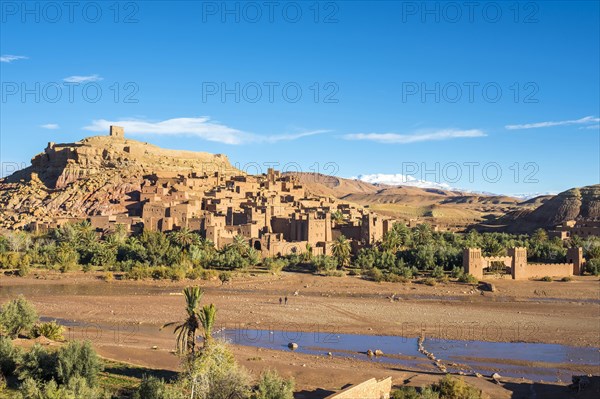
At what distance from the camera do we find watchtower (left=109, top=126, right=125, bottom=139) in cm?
6788

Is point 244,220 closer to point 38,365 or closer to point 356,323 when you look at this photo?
point 356,323

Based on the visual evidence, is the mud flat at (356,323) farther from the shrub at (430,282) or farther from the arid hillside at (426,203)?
the arid hillside at (426,203)

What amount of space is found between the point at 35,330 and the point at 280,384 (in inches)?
380

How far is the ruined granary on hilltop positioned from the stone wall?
2450cm

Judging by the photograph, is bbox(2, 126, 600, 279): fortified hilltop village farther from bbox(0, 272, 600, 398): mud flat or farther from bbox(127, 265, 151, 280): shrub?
bbox(127, 265, 151, 280): shrub

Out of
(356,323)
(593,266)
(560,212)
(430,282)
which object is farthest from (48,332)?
(560,212)

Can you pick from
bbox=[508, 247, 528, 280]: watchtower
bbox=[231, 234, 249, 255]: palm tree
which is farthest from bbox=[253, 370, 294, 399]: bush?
bbox=[508, 247, 528, 280]: watchtower

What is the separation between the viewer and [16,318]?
17.8 metres


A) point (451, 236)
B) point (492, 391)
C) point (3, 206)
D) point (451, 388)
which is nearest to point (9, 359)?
point (451, 388)

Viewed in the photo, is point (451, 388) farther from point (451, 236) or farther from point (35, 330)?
point (451, 236)

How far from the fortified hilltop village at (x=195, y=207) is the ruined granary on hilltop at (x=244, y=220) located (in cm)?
6

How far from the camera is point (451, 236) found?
4772cm

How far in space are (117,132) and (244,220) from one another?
110 feet

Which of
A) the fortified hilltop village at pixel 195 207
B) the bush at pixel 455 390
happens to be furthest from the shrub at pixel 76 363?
the fortified hilltop village at pixel 195 207
